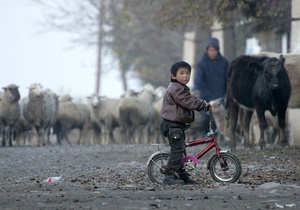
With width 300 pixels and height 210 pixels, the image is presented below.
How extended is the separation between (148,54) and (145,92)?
20.5m

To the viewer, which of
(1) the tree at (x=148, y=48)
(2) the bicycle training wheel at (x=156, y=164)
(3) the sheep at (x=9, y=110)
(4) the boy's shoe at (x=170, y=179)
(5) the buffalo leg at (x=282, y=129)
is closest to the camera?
(4) the boy's shoe at (x=170, y=179)

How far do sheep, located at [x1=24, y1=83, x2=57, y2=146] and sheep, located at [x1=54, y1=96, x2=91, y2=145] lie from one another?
5781mm

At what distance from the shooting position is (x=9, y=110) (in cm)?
2903

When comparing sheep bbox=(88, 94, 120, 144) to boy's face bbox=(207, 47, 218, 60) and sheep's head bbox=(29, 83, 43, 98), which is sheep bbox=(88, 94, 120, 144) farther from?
boy's face bbox=(207, 47, 218, 60)

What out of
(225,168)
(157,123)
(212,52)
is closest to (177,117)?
(225,168)

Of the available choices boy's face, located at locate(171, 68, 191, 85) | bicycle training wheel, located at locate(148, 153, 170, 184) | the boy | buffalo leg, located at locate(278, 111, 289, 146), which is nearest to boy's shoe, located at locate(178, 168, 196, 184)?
the boy

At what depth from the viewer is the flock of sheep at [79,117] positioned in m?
29.4

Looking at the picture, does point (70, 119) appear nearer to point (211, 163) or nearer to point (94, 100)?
point (94, 100)

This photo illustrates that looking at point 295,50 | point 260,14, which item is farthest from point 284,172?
point 260,14

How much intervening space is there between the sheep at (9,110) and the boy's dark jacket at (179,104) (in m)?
15.9

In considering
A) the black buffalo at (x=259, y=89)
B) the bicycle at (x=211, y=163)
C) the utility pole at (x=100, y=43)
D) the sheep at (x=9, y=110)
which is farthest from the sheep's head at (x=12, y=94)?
the utility pole at (x=100, y=43)

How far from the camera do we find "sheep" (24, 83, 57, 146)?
29.4 m

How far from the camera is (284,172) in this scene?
586 inches

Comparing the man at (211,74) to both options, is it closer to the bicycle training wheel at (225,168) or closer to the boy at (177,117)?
the bicycle training wheel at (225,168)
